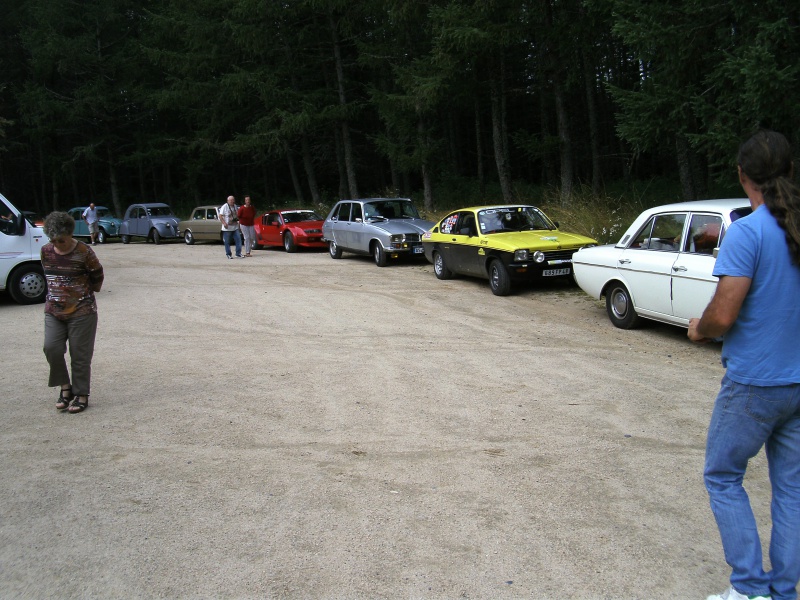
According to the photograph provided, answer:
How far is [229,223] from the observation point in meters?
20.5

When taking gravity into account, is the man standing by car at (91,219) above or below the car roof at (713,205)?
above

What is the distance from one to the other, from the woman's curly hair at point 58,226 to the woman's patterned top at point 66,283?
14 cm

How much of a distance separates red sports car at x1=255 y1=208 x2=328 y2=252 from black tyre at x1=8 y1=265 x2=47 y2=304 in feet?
33.7

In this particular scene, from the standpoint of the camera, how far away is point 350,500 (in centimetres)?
442

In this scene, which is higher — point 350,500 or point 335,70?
point 335,70

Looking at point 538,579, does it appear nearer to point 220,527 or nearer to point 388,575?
point 388,575

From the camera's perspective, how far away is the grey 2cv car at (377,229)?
17.7 m

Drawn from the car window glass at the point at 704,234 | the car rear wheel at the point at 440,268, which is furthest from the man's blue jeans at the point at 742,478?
the car rear wheel at the point at 440,268

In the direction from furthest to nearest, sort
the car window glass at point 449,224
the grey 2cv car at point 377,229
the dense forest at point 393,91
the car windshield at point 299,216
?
the car windshield at point 299,216 < the grey 2cv car at point 377,229 < the car window glass at point 449,224 < the dense forest at point 393,91

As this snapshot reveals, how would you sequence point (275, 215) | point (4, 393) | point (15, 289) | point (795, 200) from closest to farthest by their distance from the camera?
point (795, 200), point (4, 393), point (15, 289), point (275, 215)

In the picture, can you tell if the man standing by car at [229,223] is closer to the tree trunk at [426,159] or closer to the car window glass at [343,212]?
the car window glass at [343,212]

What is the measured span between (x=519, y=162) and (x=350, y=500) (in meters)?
45.6

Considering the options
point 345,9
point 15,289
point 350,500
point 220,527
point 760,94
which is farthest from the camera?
point 345,9

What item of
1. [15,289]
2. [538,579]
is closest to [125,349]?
[15,289]
